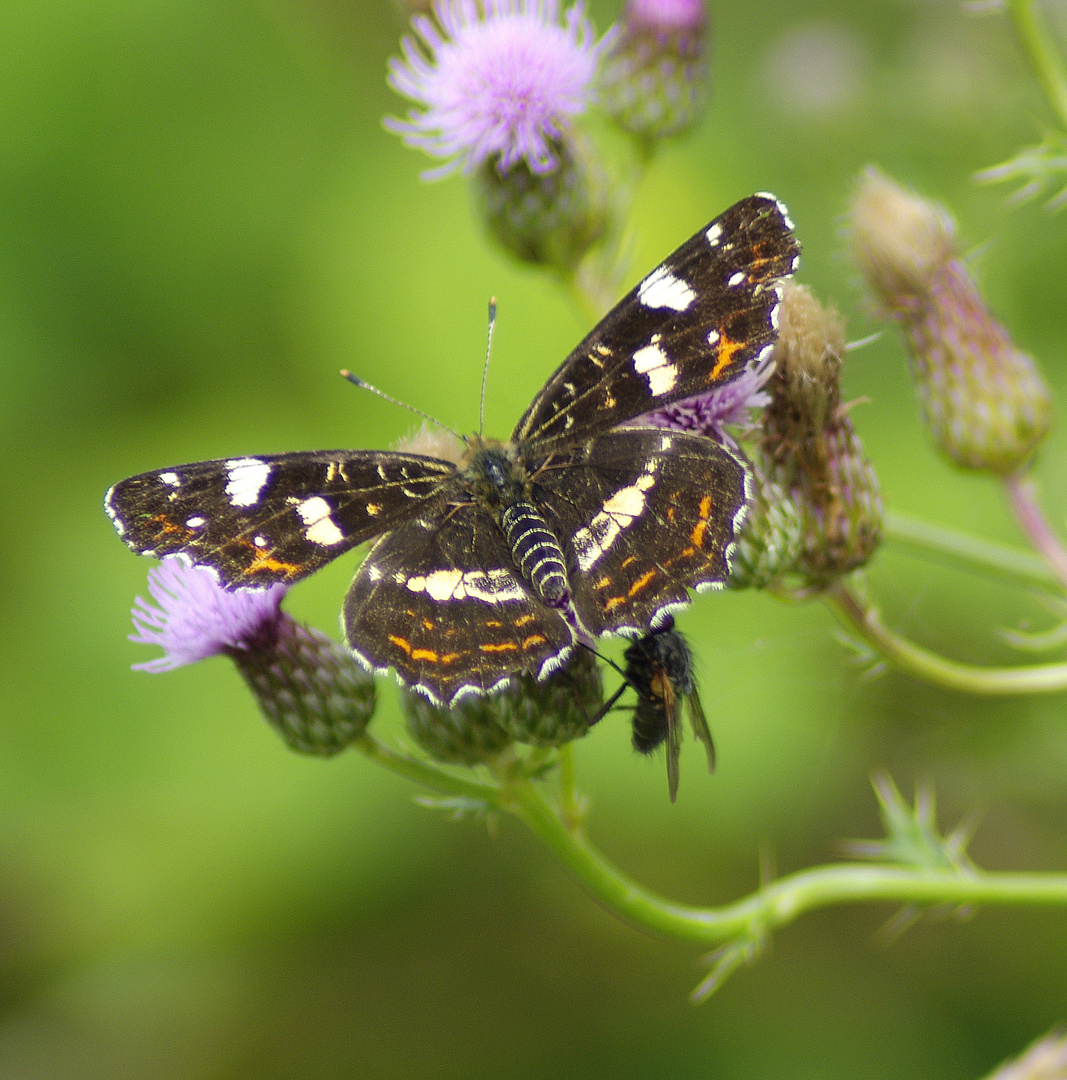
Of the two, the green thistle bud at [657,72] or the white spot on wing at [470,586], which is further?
the green thistle bud at [657,72]

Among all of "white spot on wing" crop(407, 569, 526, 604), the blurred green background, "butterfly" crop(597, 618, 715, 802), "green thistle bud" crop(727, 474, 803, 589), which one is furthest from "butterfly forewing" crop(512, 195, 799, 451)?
the blurred green background

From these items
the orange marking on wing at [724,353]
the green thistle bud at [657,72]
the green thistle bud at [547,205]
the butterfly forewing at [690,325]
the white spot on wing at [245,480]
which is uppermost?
the green thistle bud at [657,72]

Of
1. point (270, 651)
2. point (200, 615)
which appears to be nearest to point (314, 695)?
point (270, 651)

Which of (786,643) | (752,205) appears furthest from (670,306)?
(786,643)

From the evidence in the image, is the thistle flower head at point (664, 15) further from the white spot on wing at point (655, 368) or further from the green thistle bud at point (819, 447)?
the white spot on wing at point (655, 368)

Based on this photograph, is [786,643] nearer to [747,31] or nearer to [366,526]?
[366,526]

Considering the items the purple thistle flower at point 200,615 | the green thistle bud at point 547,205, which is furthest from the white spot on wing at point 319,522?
the green thistle bud at point 547,205
